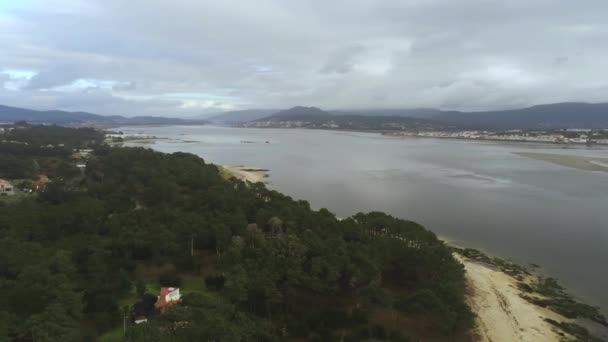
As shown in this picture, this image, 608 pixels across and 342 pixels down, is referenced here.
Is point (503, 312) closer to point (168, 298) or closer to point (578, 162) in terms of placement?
point (168, 298)

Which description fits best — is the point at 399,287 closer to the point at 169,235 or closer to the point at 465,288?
the point at 465,288

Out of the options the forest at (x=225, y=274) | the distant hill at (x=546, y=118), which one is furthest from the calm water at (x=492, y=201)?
the distant hill at (x=546, y=118)

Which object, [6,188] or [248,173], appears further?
[248,173]

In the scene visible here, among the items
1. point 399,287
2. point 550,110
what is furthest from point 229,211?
point 550,110

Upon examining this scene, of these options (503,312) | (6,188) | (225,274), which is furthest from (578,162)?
(6,188)

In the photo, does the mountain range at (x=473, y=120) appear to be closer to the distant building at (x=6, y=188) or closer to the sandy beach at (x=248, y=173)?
the sandy beach at (x=248, y=173)

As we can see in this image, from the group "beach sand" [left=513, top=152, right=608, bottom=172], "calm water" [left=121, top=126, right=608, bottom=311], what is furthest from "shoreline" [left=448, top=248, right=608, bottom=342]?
"beach sand" [left=513, top=152, right=608, bottom=172]
